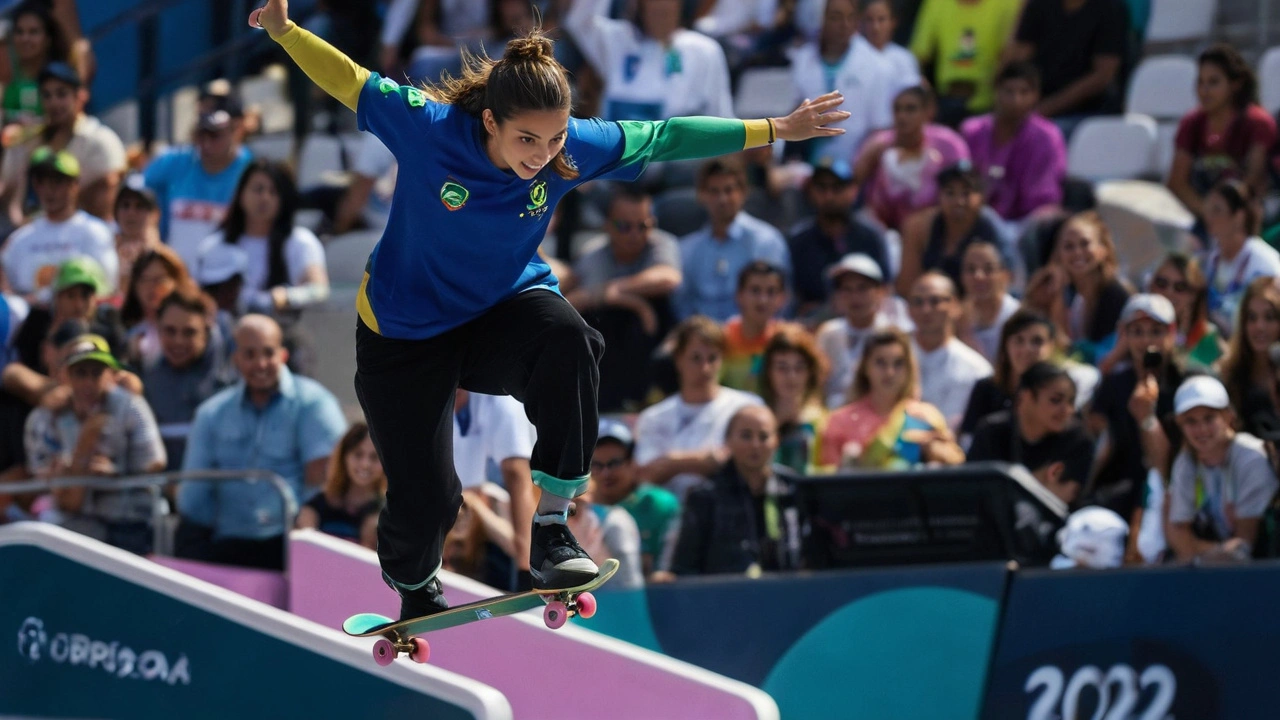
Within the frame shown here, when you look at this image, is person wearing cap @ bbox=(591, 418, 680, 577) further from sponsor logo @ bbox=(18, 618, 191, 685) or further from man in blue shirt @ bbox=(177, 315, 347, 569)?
sponsor logo @ bbox=(18, 618, 191, 685)

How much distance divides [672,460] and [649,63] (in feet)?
10.8

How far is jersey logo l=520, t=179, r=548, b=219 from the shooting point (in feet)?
16.6

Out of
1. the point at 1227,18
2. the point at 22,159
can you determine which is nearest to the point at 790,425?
the point at 1227,18

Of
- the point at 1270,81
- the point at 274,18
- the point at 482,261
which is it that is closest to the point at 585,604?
the point at 482,261

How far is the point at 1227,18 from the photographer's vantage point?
11102 millimetres

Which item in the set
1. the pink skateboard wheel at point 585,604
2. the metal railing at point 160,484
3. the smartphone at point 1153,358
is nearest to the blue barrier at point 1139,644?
the smartphone at point 1153,358

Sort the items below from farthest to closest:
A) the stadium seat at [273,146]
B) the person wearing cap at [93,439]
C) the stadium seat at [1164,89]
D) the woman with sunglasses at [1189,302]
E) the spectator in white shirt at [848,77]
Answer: the stadium seat at [273,146]
the stadium seat at [1164,89]
the spectator in white shirt at [848,77]
the person wearing cap at [93,439]
the woman with sunglasses at [1189,302]

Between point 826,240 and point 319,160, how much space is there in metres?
4.17

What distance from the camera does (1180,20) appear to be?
36.3 feet

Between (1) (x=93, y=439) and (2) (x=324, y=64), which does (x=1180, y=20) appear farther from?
(2) (x=324, y=64)

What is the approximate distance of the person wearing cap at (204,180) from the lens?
35.1 feet

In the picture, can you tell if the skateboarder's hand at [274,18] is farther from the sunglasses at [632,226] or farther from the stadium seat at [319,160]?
the stadium seat at [319,160]

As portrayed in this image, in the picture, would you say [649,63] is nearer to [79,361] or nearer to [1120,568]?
[79,361]

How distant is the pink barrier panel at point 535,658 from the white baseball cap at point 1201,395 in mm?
1975
